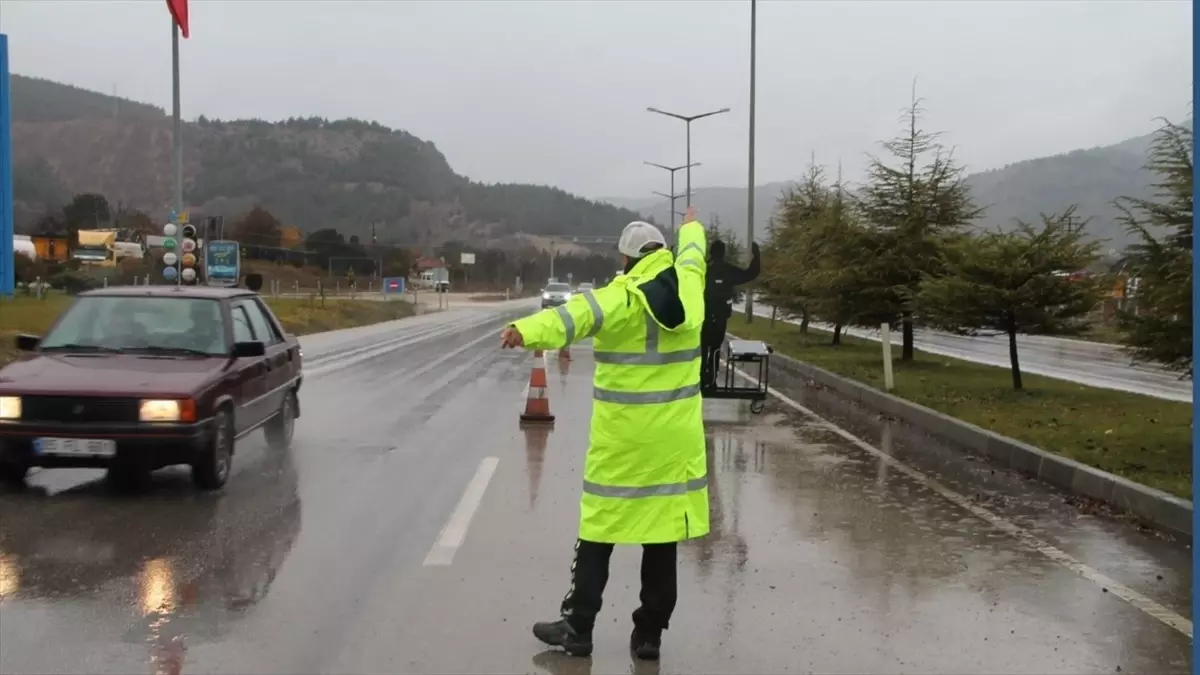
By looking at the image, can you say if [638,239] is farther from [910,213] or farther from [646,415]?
[910,213]

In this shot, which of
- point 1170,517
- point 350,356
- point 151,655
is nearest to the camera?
point 151,655

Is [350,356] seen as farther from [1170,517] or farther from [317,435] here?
[1170,517]

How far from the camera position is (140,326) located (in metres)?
9.16

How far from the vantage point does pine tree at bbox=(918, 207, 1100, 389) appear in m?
15.2

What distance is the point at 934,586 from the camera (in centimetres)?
632

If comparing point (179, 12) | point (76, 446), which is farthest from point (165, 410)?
point (179, 12)

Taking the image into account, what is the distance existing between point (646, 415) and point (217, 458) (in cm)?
477

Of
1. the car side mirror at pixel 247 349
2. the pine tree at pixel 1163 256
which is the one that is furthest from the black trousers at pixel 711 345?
the car side mirror at pixel 247 349

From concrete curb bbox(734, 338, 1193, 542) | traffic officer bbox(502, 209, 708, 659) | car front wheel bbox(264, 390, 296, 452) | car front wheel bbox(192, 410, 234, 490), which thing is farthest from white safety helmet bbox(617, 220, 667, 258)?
car front wheel bbox(264, 390, 296, 452)

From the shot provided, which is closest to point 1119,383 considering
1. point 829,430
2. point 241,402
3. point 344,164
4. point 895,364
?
point 895,364

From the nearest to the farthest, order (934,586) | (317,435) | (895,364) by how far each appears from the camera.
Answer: (934,586) → (317,435) → (895,364)

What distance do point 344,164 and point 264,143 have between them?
43.1ft

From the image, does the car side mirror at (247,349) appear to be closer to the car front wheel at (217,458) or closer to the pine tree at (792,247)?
the car front wheel at (217,458)

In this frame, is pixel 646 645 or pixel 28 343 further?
pixel 28 343
